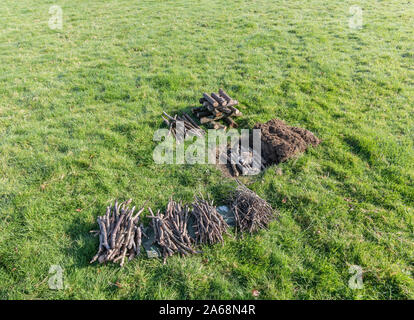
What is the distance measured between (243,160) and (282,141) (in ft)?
4.06

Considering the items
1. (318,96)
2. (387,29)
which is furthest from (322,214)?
(387,29)

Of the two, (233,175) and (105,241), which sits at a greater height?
(233,175)

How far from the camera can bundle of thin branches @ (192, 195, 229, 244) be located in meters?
5.23

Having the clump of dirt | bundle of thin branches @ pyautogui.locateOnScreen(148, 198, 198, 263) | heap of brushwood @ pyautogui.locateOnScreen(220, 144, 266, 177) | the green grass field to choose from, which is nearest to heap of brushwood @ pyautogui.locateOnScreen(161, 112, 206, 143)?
the green grass field

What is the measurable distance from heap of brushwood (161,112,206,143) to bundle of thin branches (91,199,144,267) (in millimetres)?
3005

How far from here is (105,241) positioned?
16.0 feet

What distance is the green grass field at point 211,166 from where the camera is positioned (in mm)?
4703

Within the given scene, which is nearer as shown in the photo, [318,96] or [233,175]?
[233,175]

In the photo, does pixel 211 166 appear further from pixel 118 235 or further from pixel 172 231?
pixel 118 235

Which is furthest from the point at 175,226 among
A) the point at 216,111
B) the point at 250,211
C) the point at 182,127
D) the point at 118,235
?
the point at 216,111

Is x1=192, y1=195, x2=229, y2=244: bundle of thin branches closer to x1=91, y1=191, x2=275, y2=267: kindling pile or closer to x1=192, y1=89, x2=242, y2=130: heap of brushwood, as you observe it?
x1=91, y1=191, x2=275, y2=267: kindling pile

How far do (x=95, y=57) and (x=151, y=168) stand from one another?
27.1 feet

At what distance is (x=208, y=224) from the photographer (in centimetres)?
528

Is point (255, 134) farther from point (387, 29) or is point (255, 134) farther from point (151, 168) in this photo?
point (387, 29)
